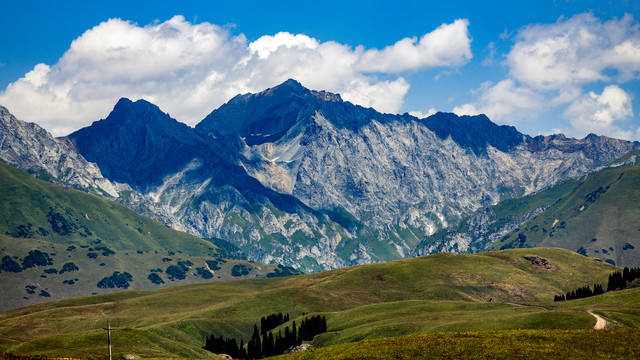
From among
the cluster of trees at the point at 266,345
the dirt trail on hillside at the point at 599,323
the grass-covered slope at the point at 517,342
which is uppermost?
the grass-covered slope at the point at 517,342

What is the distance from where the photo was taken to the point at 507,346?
79625 mm

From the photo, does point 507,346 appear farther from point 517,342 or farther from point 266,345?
point 266,345

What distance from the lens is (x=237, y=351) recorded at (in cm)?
16325

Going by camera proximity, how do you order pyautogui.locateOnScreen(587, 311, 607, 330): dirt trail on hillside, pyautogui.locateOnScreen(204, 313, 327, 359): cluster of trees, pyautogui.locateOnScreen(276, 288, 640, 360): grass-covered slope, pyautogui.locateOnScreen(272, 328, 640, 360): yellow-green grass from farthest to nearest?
pyautogui.locateOnScreen(204, 313, 327, 359): cluster of trees → pyautogui.locateOnScreen(587, 311, 607, 330): dirt trail on hillside → pyautogui.locateOnScreen(276, 288, 640, 360): grass-covered slope → pyautogui.locateOnScreen(272, 328, 640, 360): yellow-green grass

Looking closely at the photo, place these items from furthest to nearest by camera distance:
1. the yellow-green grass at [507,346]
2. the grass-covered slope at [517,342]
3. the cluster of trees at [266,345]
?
the cluster of trees at [266,345]
the grass-covered slope at [517,342]
the yellow-green grass at [507,346]

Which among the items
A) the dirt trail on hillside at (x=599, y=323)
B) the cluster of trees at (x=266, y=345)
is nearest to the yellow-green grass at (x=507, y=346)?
the dirt trail on hillside at (x=599, y=323)

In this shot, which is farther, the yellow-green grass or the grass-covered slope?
the grass-covered slope

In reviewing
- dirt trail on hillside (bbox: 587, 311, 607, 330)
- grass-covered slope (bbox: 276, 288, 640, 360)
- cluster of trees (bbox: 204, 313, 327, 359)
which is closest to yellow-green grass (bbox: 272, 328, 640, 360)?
grass-covered slope (bbox: 276, 288, 640, 360)

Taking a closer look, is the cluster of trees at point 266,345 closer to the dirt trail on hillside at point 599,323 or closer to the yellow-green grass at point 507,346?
the yellow-green grass at point 507,346

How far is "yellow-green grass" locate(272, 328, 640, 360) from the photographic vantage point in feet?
248

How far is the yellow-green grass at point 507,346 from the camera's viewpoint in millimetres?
75562

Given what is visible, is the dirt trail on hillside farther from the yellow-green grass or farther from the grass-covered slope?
the yellow-green grass

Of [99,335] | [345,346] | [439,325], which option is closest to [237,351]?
[99,335]

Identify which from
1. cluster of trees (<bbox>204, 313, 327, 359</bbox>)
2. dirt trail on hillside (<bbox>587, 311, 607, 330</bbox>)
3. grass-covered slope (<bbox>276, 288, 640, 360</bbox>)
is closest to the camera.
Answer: grass-covered slope (<bbox>276, 288, 640, 360</bbox>)
